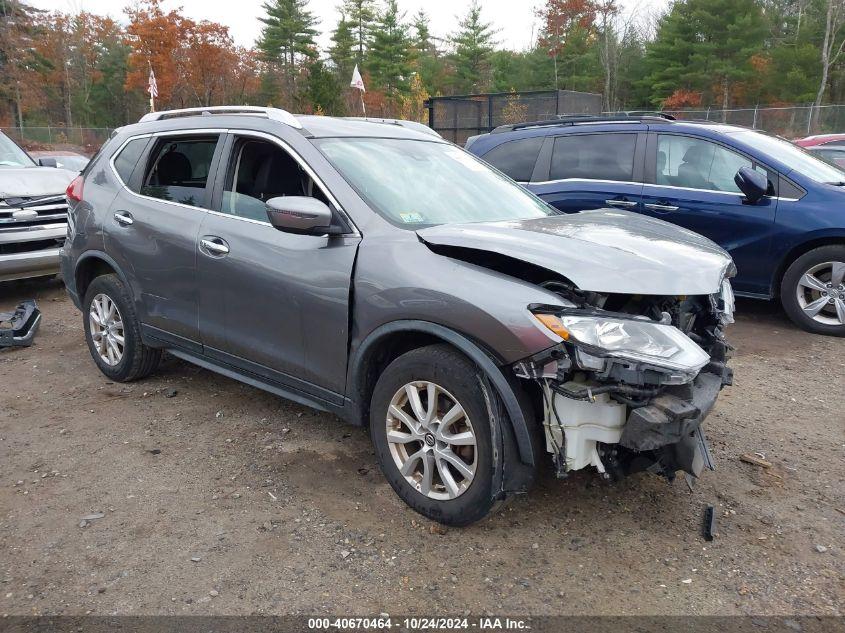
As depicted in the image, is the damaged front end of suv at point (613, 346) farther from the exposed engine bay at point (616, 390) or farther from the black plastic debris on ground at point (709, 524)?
the black plastic debris on ground at point (709, 524)

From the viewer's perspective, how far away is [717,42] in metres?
38.7

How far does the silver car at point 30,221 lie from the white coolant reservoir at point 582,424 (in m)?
6.78

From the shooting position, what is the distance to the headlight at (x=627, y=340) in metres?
2.59

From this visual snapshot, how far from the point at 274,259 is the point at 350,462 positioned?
1186 mm

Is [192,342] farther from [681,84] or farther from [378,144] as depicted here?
[681,84]

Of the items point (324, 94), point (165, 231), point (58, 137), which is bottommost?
point (165, 231)

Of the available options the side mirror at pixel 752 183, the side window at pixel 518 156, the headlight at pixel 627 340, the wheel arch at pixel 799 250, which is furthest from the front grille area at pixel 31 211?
the wheel arch at pixel 799 250

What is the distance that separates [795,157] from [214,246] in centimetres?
544

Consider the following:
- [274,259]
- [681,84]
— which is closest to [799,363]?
[274,259]

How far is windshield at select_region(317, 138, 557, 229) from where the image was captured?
3508 millimetres

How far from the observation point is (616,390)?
261 centimetres

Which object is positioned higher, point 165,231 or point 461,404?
point 165,231

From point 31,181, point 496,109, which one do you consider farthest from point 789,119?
point 31,181

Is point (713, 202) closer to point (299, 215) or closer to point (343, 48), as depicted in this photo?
point (299, 215)
